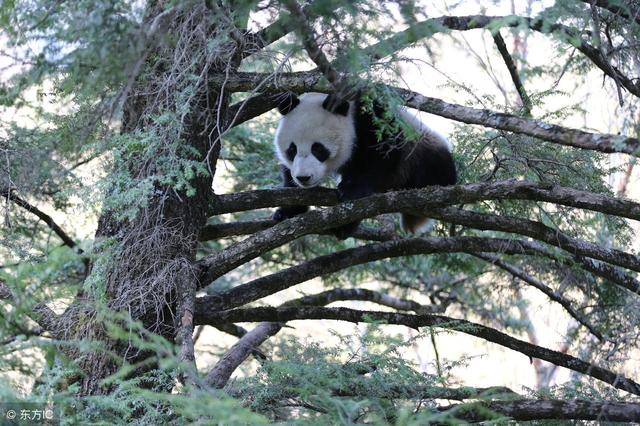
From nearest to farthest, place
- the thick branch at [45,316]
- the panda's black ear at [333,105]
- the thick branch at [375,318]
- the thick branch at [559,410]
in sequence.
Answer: the thick branch at [559,410], the thick branch at [45,316], the thick branch at [375,318], the panda's black ear at [333,105]

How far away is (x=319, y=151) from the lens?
656 cm

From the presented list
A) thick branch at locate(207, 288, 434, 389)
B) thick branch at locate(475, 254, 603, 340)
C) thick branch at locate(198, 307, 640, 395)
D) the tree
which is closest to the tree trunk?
the tree

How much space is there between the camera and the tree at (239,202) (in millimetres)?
3590

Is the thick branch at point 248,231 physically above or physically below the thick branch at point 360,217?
above

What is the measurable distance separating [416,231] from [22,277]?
16.2 ft

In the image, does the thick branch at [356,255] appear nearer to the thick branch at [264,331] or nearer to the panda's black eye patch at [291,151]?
the thick branch at [264,331]

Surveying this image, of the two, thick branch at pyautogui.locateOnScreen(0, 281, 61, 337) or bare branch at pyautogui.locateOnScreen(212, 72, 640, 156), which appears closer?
→ bare branch at pyautogui.locateOnScreen(212, 72, 640, 156)

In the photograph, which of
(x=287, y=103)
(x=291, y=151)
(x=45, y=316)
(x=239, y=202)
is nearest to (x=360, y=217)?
(x=239, y=202)

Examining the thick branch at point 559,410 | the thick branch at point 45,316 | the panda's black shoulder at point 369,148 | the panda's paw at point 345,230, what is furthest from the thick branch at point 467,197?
the thick branch at point 45,316

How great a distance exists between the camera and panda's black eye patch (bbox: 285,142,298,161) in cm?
→ 668

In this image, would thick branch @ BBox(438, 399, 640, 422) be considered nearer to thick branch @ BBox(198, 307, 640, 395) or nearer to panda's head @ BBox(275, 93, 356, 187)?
thick branch @ BBox(198, 307, 640, 395)

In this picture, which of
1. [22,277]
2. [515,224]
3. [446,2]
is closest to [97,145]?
[22,277]

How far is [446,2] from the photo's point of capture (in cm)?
492

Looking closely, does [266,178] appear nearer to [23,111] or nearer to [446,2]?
[23,111]
